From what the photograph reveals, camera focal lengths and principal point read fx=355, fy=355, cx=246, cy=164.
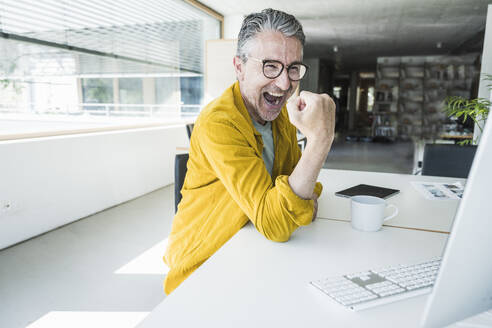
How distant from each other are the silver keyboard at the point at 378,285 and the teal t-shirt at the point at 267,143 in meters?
0.62

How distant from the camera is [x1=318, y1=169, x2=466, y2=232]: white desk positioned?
1.27 metres

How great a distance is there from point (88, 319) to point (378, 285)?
5.58 feet

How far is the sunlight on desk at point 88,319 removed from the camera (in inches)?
73.2

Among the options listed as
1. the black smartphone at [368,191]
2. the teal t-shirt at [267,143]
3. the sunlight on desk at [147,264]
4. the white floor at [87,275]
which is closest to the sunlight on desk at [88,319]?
the white floor at [87,275]

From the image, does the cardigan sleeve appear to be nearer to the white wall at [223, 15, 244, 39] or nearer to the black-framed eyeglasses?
the black-framed eyeglasses

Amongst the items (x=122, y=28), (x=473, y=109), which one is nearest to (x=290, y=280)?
(x=473, y=109)

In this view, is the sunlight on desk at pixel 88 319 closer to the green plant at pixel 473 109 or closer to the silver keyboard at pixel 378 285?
the silver keyboard at pixel 378 285

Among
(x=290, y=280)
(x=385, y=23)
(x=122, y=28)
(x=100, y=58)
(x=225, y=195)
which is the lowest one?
(x=290, y=280)

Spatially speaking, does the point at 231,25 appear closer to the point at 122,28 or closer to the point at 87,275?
the point at 122,28

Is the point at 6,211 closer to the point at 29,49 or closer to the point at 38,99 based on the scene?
the point at 38,99

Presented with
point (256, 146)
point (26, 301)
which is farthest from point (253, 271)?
point (26, 301)

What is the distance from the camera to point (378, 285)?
30.9 inches

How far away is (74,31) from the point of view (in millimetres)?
3613

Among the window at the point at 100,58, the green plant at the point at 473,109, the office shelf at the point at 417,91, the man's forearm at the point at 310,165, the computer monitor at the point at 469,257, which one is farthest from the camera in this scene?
the office shelf at the point at 417,91
